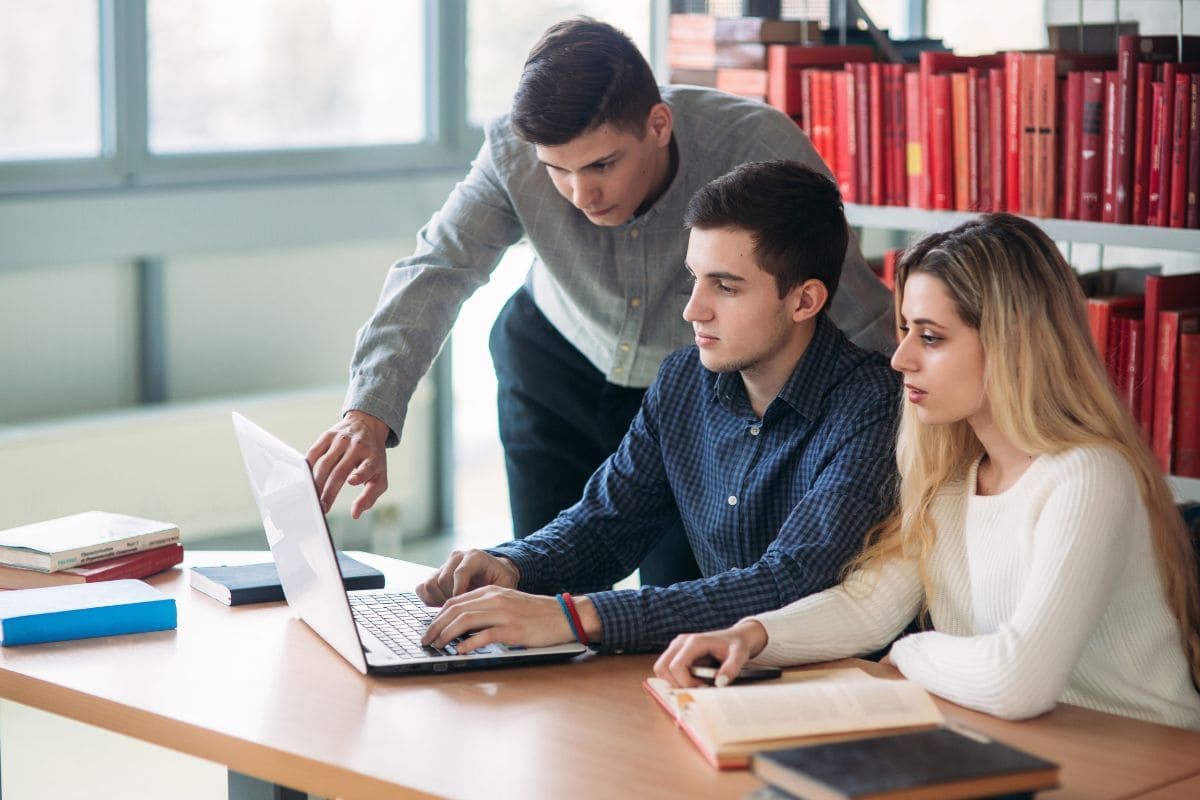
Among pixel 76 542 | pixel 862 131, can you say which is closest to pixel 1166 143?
pixel 862 131

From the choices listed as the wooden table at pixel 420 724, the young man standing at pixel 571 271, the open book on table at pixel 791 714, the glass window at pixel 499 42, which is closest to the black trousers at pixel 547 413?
the young man standing at pixel 571 271

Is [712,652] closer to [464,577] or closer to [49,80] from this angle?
[464,577]

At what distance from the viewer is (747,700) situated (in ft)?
4.68

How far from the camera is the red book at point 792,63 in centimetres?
317

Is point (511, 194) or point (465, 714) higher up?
point (511, 194)

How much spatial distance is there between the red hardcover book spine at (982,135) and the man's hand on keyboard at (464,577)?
54.0 inches

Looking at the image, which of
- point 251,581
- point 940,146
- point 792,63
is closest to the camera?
point 251,581

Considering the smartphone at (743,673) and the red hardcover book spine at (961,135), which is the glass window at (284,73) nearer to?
the red hardcover book spine at (961,135)

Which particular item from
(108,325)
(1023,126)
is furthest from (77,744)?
(1023,126)

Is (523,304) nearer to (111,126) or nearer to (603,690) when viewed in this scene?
(603,690)

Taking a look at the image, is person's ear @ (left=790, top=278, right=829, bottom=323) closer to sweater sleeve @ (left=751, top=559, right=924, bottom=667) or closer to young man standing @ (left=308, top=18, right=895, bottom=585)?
young man standing @ (left=308, top=18, right=895, bottom=585)

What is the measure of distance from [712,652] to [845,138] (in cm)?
173

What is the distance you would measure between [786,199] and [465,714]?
2.69 feet

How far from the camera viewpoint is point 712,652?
1.61 metres
